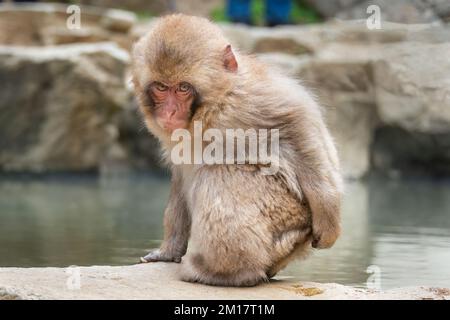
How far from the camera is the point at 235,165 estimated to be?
4.37 metres

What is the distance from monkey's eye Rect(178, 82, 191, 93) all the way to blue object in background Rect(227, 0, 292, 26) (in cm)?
1628

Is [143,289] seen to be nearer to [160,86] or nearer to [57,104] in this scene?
[160,86]

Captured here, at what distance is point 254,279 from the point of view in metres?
4.35

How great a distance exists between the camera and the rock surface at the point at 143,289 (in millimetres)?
3922

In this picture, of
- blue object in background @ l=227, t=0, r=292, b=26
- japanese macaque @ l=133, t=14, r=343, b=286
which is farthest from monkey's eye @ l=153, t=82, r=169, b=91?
blue object in background @ l=227, t=0, r=292, b=26

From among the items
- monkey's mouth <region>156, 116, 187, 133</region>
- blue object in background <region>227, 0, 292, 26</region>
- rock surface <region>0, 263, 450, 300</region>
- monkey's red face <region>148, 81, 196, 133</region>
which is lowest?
rock surface <region>0, 263, 450, 300</region>

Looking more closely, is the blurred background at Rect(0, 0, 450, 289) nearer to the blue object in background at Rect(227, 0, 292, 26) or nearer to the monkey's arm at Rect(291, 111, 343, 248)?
the blue object in background at Rect(227, 0, 292, 26)

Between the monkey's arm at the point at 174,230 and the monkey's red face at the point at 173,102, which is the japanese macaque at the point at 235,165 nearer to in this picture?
the monkey's red face at the point at 173,102

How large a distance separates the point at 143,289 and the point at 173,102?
0.89 m

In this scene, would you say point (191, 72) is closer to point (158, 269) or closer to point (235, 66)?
point (235, 66)

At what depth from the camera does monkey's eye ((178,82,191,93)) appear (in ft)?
14.0
